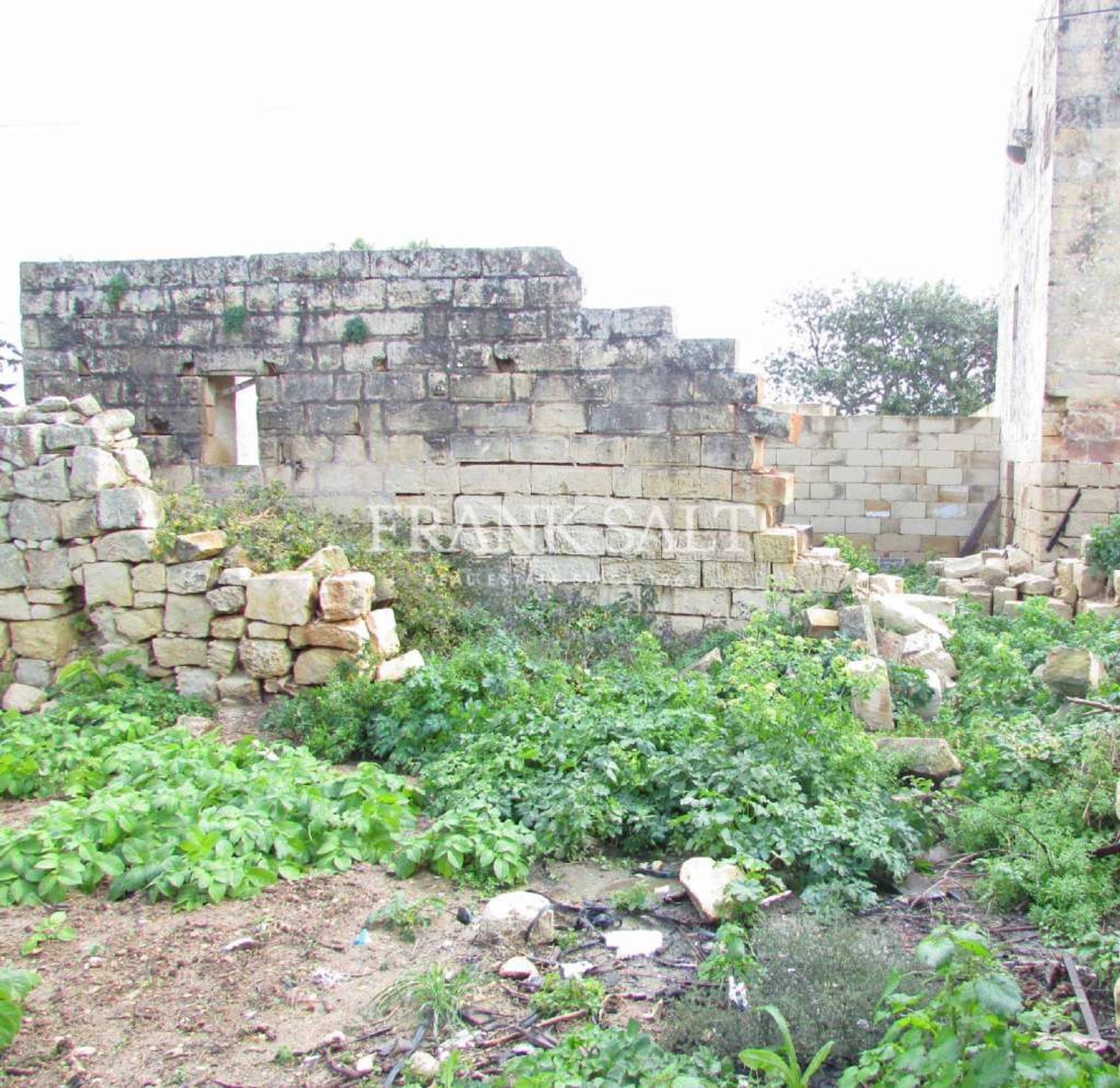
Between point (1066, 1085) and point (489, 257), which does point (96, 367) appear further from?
point (1066, 1085)

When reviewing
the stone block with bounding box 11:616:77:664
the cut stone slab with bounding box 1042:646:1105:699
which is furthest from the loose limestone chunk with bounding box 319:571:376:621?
the cut stone slab with bounding box 1042:646:1105:699

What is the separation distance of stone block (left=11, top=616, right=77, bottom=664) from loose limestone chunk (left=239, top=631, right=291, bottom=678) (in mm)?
1613

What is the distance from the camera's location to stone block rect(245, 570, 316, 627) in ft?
22.5

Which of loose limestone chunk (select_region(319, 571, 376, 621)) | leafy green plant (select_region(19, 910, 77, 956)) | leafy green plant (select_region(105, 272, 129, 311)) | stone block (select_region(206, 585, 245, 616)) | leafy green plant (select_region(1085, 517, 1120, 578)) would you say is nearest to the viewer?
leafy green plant (select_region(19, 910, 77, 956))

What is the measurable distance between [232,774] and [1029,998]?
151 inches

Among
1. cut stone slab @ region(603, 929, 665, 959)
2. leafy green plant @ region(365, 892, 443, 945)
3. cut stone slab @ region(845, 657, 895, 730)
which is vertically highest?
cut stone slab @ region(845, 657, 895, 730)

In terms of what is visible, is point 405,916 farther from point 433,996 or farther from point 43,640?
point 43,640

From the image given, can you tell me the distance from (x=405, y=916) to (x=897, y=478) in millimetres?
13157

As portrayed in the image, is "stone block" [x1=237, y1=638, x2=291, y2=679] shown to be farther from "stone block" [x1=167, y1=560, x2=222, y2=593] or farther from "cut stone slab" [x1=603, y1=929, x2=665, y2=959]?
"cut stone slab" [x1=603, y1=929, x2=665, y2=959]

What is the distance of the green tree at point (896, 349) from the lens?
973 inches

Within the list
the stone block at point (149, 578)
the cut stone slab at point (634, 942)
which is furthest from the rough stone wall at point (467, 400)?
the cut stone slab at point (634, 942)

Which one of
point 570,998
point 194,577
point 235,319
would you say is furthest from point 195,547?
point 570,998

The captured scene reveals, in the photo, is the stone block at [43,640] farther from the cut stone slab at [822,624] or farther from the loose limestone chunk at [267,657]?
the cut stone slab at [822,624]

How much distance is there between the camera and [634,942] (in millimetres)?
3928
